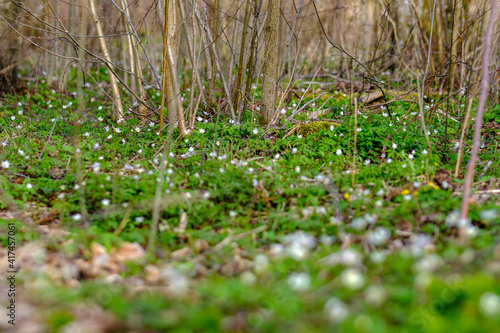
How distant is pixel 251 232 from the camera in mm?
2695

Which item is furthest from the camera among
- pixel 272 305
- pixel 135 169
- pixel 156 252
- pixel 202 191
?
pixel 135 169

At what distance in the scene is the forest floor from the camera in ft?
5.67

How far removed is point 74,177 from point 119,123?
5.07 feet

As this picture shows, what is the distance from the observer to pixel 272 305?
1.76 m

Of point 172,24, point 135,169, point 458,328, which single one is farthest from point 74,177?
point 458,328

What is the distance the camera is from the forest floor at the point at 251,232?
5.67 feet

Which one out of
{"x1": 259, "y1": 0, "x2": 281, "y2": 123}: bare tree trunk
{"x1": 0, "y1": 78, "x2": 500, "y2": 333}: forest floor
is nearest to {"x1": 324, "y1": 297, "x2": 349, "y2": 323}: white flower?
{"x1": 0, "y1": 78, "x2": 500, "y2": 333}: forest floor

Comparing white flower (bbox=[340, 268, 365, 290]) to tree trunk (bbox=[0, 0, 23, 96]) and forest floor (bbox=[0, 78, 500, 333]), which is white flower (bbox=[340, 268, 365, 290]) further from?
tree trunk (bbox=[0, 0, 23, 96])

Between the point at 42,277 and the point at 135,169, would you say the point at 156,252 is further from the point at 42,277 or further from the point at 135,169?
the point at 135,169

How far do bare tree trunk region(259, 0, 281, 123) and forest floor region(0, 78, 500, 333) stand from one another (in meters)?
0.20

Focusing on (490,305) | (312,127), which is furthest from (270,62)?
(490,305)

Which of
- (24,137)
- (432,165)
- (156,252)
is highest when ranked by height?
(24,137)

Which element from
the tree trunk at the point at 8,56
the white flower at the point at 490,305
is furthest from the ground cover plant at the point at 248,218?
the tree trunk at the point at 8,56

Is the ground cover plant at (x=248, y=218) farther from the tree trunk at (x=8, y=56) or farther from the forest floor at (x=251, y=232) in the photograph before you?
the tree trunk at (x=8, y=56)
